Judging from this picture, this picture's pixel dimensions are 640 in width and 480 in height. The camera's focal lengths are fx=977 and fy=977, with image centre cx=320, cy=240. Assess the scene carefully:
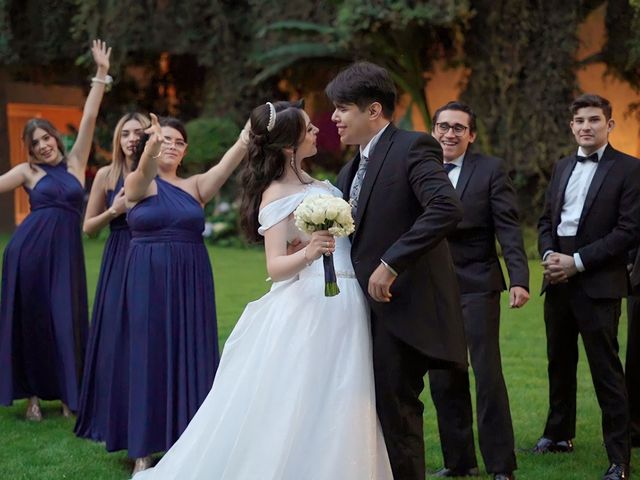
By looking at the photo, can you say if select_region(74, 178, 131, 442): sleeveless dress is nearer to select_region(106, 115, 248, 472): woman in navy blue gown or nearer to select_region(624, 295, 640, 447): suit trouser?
select_region(106, 115, 248, 472): woman in navy blue gown

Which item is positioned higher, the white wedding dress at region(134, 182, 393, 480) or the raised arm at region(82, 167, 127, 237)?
the raised arm at region(82, 167, 127, 237)

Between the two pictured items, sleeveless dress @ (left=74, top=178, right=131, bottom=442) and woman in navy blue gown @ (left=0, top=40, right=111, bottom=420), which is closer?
sleeveless dress @ (left=74, top=178, right=131, bottom=442)

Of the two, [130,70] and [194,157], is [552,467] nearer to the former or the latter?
[194,157]

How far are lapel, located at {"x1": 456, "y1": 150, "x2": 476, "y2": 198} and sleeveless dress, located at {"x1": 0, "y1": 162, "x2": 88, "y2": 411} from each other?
3.22 metres

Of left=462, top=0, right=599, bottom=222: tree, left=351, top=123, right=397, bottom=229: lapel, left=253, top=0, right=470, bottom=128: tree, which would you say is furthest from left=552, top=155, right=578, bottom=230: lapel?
left=462, top=0, right=599, bottom=222: tree

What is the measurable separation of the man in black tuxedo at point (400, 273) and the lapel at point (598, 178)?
1.68 metres

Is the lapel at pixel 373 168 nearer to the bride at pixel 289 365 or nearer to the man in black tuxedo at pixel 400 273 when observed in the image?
the man in black tuxedo at pixel 400 273

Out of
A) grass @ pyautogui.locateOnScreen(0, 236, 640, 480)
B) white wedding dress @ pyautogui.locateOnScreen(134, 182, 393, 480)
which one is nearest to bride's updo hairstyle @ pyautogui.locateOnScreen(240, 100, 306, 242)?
white wedding dress @ pyautogui.locateOnScreen(134, 182, 393, 480)

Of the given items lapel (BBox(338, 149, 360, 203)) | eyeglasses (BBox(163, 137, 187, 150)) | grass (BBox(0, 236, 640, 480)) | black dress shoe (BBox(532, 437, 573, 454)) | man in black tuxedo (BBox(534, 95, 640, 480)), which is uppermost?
eyeglasses (BBox(163, 137, 187, 150))

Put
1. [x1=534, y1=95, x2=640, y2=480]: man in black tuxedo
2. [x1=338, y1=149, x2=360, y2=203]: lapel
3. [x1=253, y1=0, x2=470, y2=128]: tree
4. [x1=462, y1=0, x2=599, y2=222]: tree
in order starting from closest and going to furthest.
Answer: [x1=338, y1=149, x2=360, y2=203]: lapel
[x1=534, y1=95, x2=640, y2=480]: man in black tuxedo
[x1=253, y1=0, x2=470, y2=128]: tree
[x1=462, y1=0, x2=599, y2=222]: tree

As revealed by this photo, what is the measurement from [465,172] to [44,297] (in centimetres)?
355

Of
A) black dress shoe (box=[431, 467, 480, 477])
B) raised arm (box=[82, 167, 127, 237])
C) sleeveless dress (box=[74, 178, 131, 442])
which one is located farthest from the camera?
raised arm (box=[82, 167, 127, 237])

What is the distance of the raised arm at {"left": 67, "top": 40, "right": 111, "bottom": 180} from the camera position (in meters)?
6.92

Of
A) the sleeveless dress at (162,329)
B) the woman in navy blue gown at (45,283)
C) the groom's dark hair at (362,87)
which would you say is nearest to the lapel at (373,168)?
the groom's dark hair at (362,87)
